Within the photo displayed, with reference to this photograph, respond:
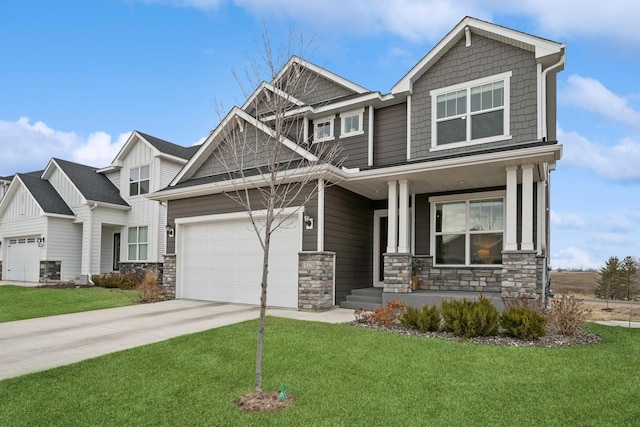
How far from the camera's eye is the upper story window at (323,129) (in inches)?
533

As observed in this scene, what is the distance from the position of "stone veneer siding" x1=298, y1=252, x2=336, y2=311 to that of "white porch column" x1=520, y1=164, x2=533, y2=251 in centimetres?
469

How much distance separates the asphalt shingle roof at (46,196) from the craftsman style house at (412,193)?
881 cm

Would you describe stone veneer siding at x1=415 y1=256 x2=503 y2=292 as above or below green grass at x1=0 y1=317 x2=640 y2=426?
above

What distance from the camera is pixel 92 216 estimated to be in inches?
733

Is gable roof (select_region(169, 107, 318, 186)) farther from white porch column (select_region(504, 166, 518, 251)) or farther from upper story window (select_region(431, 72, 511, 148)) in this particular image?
white porch column (select_region(504, 166, 518, 251))

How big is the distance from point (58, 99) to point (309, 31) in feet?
44.6

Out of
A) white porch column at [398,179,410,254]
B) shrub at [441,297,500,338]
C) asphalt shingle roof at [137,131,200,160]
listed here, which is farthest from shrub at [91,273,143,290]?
A: shrub at [441,297,500,338]

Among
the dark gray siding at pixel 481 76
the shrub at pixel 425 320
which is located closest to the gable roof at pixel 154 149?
the dark gray siding at pixel 481 76

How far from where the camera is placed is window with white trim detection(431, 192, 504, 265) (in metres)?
11.0

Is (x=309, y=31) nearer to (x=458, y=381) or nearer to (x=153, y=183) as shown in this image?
(x=458, y=381)

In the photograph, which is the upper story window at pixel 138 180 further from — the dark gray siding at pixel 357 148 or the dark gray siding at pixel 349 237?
the dark gray siding at pixel 349 237

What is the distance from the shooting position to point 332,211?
10984 mm

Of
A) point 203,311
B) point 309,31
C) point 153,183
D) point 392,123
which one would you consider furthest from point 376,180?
point 153,183

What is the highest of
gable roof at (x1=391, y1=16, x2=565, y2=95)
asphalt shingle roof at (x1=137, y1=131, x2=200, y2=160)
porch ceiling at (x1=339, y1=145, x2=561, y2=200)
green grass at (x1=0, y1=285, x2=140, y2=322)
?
gable roof at (x1=391, y1=16, x2=565, y2=95)
